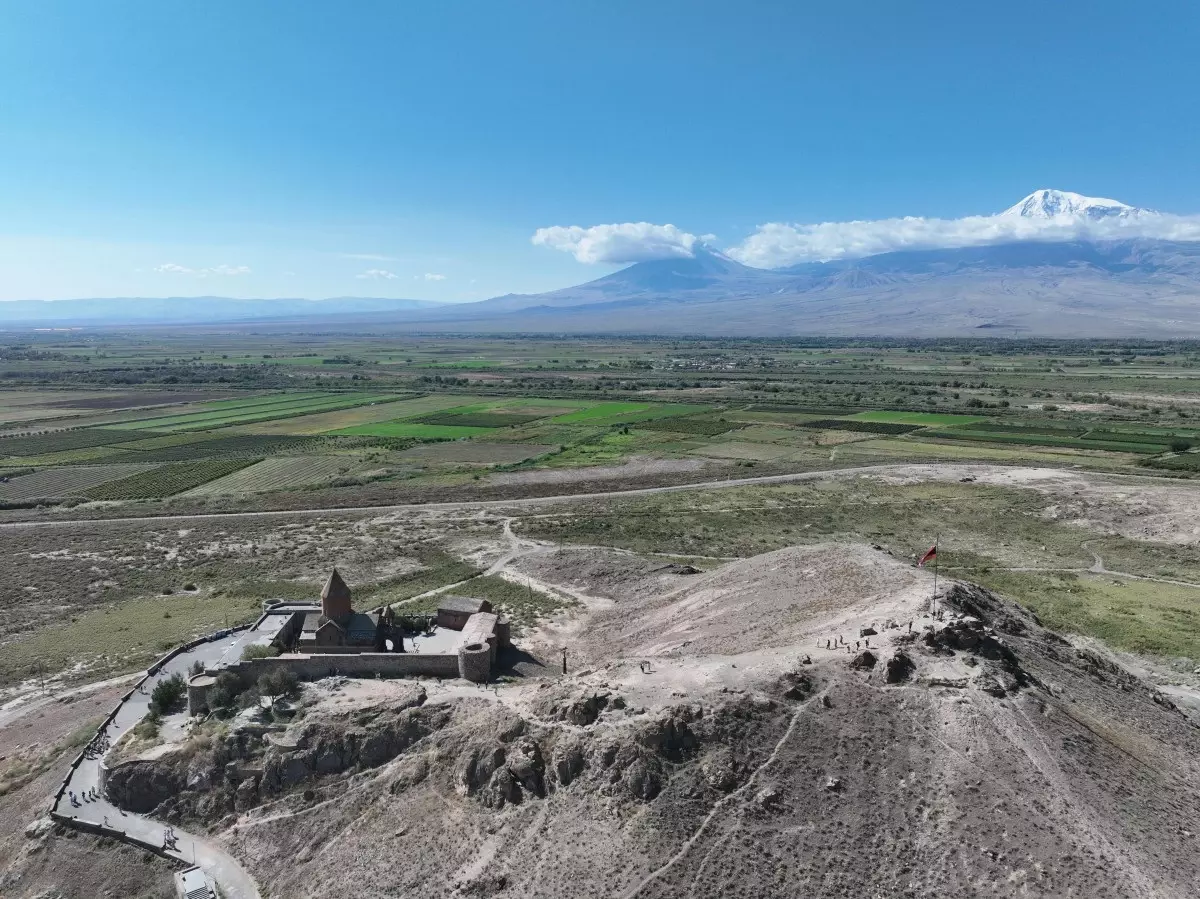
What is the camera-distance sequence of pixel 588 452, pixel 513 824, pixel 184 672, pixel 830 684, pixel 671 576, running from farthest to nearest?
1. pixel 588 452
2. pixel 671 576
3. pixel 184 672
4. pixel 830 684
5. pixel 513 824

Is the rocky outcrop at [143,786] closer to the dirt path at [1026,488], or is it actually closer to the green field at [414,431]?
the dirt path at [1026,488]

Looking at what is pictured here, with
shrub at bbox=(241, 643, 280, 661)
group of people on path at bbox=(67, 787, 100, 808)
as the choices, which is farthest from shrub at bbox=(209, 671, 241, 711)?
group of people on path at bbox=(67, 787, 100, 808)

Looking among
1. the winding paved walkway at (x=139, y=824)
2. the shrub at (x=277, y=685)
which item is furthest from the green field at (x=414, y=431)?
the shrub at (x=277, y=685)

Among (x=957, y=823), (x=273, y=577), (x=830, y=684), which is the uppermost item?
(x=830, y=684)

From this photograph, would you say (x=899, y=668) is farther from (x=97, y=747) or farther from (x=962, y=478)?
(x=962, y=478)

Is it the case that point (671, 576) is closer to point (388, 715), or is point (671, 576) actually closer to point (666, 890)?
point (388, 715)

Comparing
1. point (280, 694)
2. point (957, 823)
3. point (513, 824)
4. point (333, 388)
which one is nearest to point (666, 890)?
point (513, 824)
